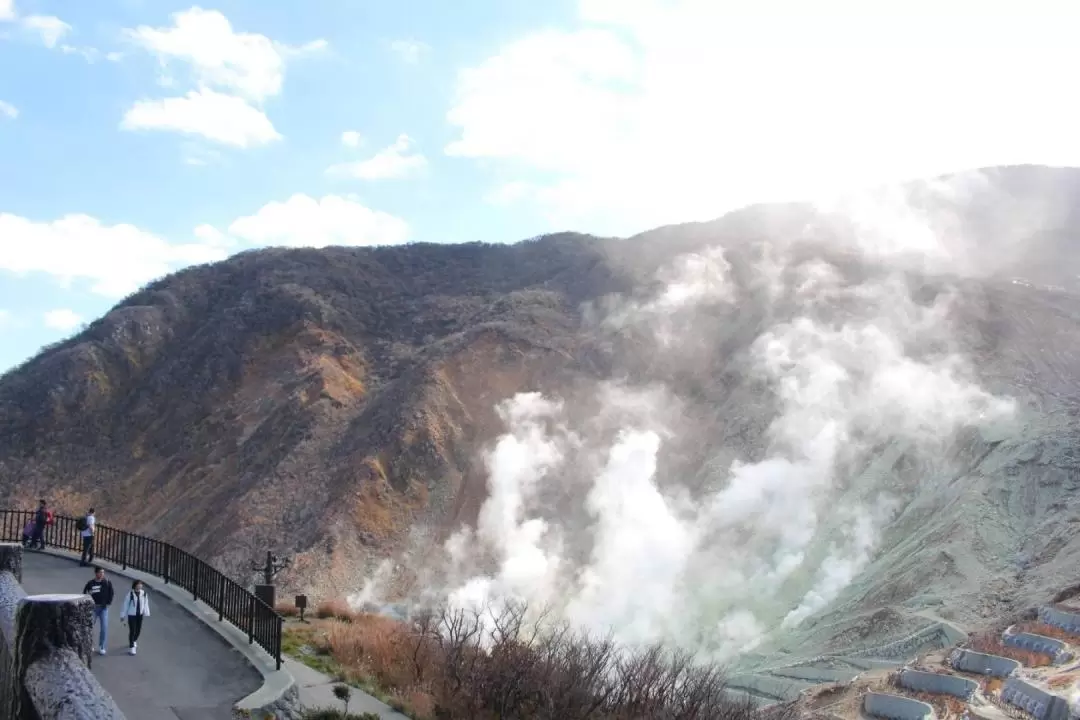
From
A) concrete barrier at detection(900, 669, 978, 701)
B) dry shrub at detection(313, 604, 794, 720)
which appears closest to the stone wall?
dry shrub at detection(313, 604, 794, 720)

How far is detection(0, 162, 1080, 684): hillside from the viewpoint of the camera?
2797 cm

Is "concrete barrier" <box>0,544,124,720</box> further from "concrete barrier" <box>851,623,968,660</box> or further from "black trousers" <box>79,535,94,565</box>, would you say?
"concrete barrier" <box>851,623,968,660</box>

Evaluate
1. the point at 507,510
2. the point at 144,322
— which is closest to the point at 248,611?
the point at 507,510

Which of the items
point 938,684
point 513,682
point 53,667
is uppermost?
point 53,667

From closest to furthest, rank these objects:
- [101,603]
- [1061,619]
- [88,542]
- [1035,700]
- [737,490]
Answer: [101,603] < [1035,700] < [88,542] < [1061,619] < [737,490]

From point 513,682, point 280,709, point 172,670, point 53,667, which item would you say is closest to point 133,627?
point 172,670

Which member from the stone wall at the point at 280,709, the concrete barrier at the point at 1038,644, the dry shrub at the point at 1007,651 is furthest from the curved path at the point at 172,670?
the concrete barrier at the point at 1038,644

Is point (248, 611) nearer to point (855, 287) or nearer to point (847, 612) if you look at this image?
point (847, 612)

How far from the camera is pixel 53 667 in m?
2.94

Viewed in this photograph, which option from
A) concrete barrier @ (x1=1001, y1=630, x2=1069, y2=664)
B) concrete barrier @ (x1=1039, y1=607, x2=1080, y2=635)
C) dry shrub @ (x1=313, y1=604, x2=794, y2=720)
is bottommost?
concrete barrier @ (x1=1001, y1=630, x2=1069, y2=664)

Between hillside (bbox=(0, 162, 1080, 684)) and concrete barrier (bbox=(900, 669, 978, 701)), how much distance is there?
139 inches

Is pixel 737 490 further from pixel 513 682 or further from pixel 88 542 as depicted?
pixel 88 542

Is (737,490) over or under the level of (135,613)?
under

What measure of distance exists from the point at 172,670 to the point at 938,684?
A: 1491cm
